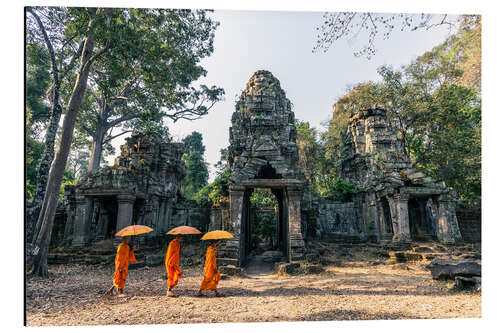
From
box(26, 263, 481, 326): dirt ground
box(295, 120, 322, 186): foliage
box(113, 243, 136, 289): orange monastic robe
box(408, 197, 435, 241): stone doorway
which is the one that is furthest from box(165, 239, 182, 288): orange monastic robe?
box(295, 120, 322, 186): foliage

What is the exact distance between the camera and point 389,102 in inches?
658

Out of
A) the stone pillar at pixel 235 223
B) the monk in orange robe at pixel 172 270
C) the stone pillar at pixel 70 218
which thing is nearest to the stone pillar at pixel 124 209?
the stone pillar at pixel 70 218

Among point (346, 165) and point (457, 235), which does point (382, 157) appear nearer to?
point (346, 165)

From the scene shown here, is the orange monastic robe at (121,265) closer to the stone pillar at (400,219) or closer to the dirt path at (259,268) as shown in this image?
the dirt path at (259,268)

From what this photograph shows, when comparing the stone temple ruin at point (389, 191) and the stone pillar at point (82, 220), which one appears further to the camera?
the stone temple ruin at point (389, 191)

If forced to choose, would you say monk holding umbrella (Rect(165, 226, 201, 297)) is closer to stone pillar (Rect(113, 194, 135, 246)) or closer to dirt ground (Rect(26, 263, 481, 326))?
dirt ground (Rect(26, 263, 481, 326))

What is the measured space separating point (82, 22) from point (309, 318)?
8159 millimetres

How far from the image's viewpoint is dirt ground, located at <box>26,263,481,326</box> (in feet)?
13.0

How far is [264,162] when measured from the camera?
28.8 ft

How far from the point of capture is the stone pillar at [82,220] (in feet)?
31.7

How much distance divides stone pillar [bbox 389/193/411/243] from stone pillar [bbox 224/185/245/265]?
647 centimetres

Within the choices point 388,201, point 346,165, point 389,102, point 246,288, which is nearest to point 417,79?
point 389,102

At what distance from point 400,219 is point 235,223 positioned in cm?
684

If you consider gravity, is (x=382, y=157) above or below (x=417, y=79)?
below
